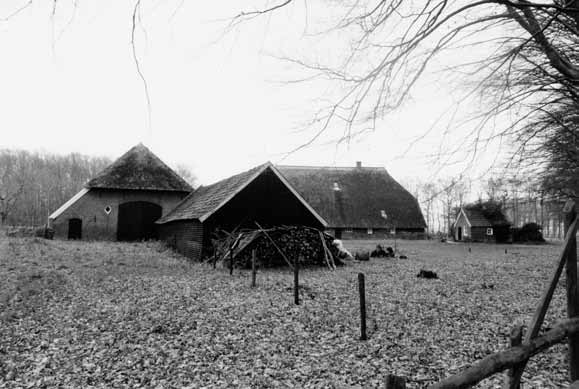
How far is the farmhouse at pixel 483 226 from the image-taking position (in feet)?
135

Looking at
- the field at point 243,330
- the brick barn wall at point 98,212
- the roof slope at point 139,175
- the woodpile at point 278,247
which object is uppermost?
the roof slope at point 139,175

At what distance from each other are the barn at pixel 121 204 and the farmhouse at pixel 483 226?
102 ft

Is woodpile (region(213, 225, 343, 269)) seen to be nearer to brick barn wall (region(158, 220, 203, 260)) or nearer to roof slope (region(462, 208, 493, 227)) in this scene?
brick barn wall (region(158, 220, 203, 260))

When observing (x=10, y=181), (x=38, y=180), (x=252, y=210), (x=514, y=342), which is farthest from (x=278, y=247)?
(x=38, y=180)

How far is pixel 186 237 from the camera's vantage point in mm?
18812

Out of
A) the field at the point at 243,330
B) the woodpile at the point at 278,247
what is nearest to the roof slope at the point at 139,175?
the woodpile at the point at 278,247

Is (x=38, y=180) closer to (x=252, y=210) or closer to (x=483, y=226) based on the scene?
(x=252, y=210)

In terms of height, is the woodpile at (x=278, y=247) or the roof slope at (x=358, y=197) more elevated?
the roof slope at (x=358, y=197)

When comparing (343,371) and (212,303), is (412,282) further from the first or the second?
(343,371)

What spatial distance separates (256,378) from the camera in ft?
17.2

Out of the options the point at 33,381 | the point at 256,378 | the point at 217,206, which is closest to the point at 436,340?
the point at 256,378

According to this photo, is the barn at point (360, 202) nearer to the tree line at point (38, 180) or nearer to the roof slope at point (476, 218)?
the roof slope at point (476, 218)

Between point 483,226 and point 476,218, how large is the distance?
1153 mm

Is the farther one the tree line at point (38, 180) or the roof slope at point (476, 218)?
the tree line at point (38, 180)
